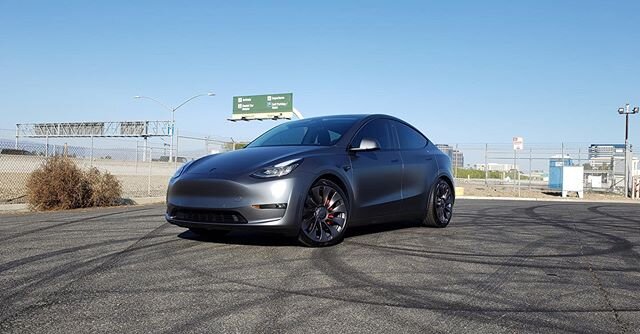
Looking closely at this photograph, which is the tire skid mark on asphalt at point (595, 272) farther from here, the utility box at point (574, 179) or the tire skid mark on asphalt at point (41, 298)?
the utility box at point (574, 179)

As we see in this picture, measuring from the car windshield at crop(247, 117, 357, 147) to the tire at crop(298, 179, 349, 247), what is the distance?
0.70 meters

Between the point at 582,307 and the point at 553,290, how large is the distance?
0.44 meters

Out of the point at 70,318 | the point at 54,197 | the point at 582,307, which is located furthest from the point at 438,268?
the point at 54,197

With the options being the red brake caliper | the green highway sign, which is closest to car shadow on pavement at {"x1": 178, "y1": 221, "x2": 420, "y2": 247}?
the red brake caliper

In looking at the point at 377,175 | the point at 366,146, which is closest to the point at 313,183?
the point at 366,146

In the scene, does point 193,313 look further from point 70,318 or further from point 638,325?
point 638,325

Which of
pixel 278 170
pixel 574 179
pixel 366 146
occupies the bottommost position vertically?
pixel 574 179

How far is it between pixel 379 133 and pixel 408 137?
775 millimetres

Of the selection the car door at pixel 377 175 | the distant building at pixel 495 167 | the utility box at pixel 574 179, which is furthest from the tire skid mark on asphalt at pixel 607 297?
the distant building at pixel 495 167

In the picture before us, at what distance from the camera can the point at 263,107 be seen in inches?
2063

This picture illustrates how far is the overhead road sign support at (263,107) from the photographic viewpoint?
51219mm

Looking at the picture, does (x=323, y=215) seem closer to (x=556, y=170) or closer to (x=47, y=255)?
(x=47, y=255)

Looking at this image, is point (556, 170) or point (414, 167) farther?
point (556, 170)

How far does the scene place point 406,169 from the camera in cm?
697
